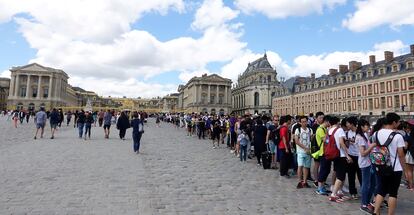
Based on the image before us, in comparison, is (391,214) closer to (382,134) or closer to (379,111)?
(382,134)

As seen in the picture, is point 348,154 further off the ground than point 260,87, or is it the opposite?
point 260,87

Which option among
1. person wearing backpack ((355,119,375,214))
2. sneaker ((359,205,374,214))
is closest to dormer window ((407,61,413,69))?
person wearing backpack ((355,119,375,214))

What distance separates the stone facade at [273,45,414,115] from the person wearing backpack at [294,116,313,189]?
130 feet

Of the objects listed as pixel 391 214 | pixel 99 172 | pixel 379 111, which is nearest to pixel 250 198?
pixel 391 214

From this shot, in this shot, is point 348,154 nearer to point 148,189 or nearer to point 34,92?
Answer: point 148,189

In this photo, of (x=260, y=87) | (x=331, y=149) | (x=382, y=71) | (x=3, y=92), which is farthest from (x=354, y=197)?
(x=3, y=92)

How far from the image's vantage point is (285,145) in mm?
9039

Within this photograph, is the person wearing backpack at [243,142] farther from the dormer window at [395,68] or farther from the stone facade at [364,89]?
the dormer window at [395,68]

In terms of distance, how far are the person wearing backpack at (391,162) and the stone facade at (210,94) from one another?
97.4m

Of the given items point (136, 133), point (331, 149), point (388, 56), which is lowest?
point (331, 149)

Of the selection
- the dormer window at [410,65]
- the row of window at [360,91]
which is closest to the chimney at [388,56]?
the row of window at [360,91]

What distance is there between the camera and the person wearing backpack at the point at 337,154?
6.71 m

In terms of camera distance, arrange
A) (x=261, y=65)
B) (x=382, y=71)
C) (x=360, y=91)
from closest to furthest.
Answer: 1. (x=382, y=71)
2. (x=360, y=91)
3. (x=261, y=65)

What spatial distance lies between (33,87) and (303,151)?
106358 millimetres
